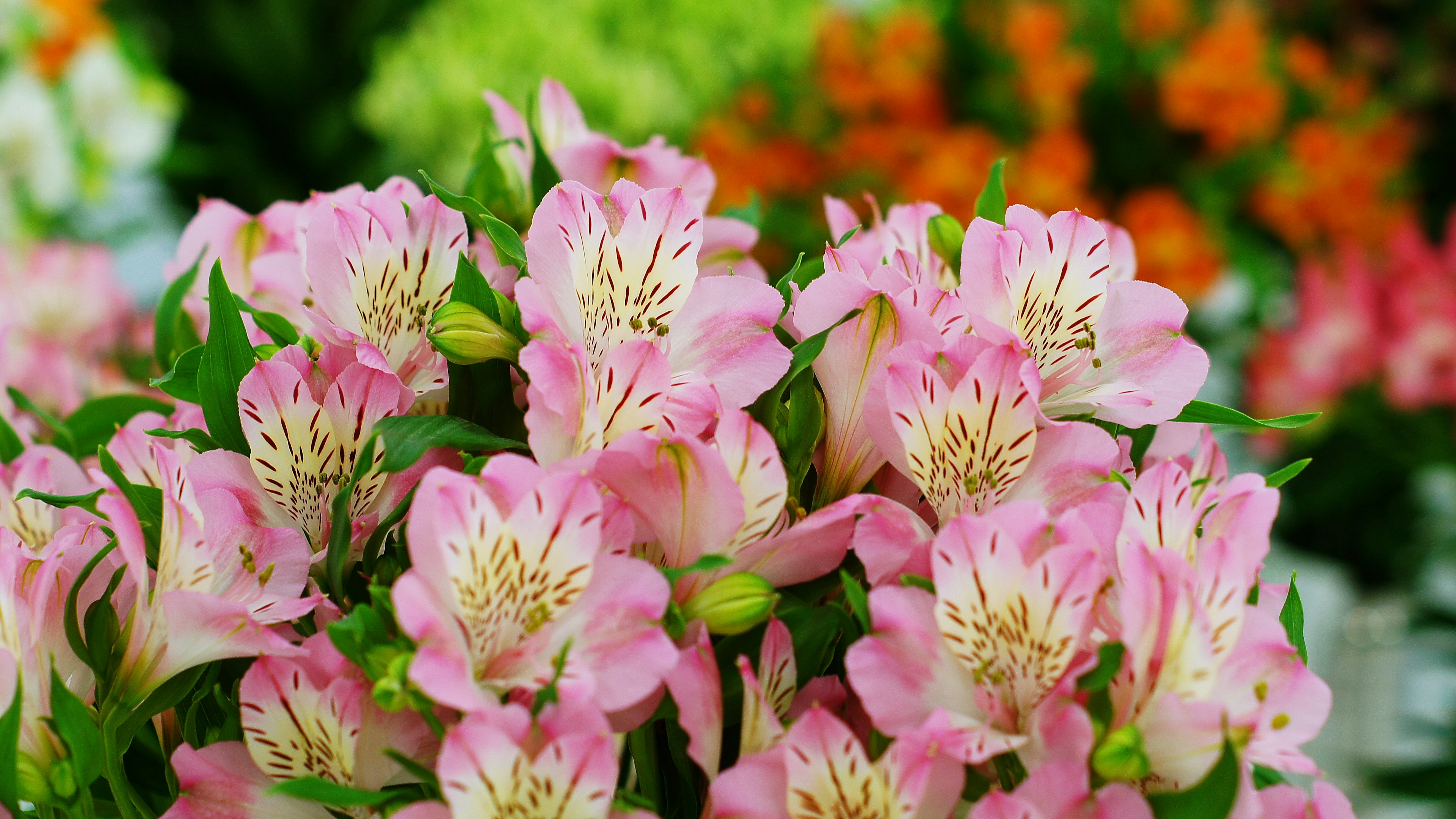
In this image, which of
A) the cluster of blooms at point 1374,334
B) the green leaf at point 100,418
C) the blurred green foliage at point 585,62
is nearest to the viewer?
the green leaf at point 100,418

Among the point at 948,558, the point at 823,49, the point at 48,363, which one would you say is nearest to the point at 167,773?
the point at 948,558

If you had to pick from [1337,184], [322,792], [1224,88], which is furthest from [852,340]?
[1337,184]

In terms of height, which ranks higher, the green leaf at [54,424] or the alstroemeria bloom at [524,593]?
the green leaf at [54,424]

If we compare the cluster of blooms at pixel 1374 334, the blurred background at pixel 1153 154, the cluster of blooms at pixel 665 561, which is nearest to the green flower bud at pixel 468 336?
the cluster of blooms at pixel 665 561

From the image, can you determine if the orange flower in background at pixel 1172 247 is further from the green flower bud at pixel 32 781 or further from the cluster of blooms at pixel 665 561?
the green flower bud at pixel 32 781

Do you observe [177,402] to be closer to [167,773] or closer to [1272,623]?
[167,773]

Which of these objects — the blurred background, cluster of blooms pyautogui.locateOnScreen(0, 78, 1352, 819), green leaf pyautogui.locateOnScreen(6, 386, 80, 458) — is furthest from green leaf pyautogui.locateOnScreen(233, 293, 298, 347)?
the blurred background
